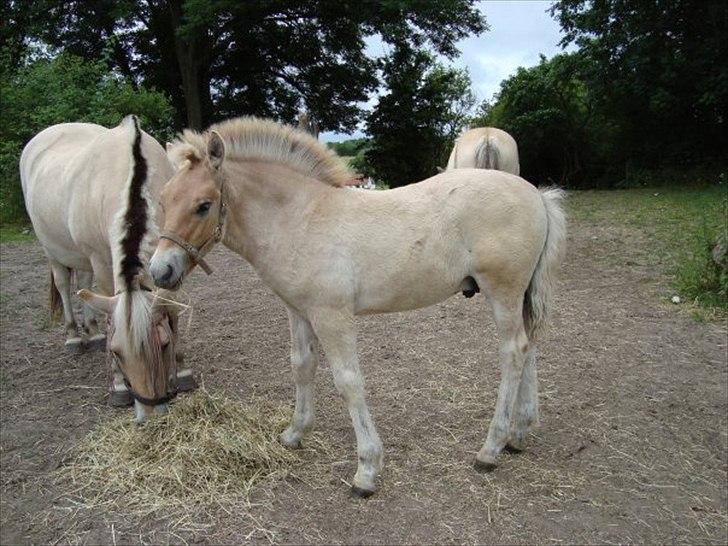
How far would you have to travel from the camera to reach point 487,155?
788cm

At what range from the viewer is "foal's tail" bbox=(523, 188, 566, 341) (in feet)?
10.6

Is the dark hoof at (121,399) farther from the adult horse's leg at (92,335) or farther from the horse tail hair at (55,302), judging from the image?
the horse tail hair at (55,302)

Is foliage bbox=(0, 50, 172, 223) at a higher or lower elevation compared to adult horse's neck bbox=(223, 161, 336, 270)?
higher

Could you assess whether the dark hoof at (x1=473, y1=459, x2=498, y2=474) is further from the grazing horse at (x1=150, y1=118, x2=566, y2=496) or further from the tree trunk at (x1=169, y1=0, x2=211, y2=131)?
the tree trunk at (x1=169, y1=0, x2=211, y2=131)

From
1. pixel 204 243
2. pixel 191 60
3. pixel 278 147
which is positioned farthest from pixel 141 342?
pixel 191 60

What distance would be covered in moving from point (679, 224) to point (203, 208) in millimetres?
9718

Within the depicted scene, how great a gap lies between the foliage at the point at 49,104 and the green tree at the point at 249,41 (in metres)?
3.61

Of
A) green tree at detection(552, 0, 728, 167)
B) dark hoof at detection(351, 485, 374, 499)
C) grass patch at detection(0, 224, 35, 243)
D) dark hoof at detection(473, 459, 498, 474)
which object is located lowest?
dark hoof at detection(351, 485, 374, 499)

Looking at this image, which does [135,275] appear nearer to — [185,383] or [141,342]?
[141,342]

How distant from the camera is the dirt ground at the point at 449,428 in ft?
9.41

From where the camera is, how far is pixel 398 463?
3412mm

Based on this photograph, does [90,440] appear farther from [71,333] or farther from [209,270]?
[71,333]

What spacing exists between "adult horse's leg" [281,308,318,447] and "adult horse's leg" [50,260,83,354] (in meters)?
2.96

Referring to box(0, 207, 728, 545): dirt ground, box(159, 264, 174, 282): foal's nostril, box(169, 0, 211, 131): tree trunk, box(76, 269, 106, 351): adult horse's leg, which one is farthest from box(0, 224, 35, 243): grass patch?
box(159, 264, 174, 282): foal's nostril
